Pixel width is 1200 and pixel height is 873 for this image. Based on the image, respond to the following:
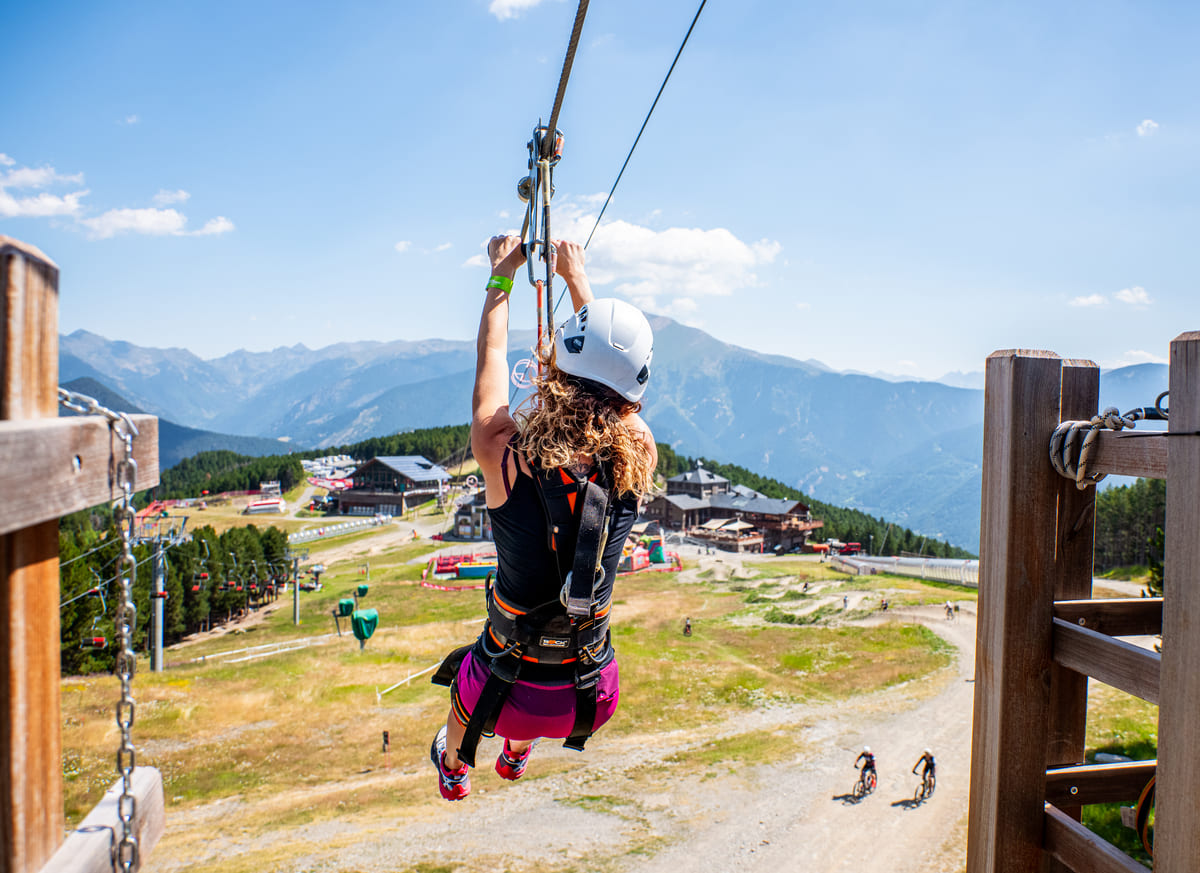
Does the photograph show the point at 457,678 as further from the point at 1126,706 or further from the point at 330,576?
the point at 330,576

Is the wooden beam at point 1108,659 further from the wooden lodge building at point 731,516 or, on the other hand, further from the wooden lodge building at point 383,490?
the wooden lodge building at point 383,490

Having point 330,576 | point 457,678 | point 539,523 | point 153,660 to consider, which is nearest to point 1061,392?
point 539,523

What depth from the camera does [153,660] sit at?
3531 cm

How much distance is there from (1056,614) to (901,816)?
2091 cm

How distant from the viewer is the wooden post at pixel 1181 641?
2057 millimetres

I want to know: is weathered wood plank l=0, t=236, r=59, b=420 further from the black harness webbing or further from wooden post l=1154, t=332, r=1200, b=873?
wooden post l=1154, t=332, r=1200, b=873

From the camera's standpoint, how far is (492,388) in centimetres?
338

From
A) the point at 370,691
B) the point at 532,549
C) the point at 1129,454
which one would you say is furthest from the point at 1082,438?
the point at 370,691

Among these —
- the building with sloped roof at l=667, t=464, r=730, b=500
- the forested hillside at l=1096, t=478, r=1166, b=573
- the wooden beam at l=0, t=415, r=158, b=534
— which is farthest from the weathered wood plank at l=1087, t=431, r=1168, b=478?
the building with sloped roof at l=667, t=464, r=730, b=500

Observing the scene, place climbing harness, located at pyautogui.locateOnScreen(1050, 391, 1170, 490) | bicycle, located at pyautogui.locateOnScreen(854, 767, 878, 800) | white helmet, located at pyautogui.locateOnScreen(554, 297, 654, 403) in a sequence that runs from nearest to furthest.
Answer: climbing harness, located at pyautogui.locateOnScreen(1050, 391, 1170, 490) → white helmet, located at pyautogui.locateOnScreen(554, 297, 654, 403) → bicycle, located at pyautogui.locateOnScreen(854, 767, 878, 800)

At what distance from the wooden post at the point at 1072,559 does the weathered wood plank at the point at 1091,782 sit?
0.18 feet

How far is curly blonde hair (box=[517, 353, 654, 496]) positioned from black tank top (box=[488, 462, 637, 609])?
13 cm

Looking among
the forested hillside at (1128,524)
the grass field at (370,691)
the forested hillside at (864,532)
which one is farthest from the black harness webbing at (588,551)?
the forested hillside at (1128,524)

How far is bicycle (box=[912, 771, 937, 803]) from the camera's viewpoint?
20.9 meters
